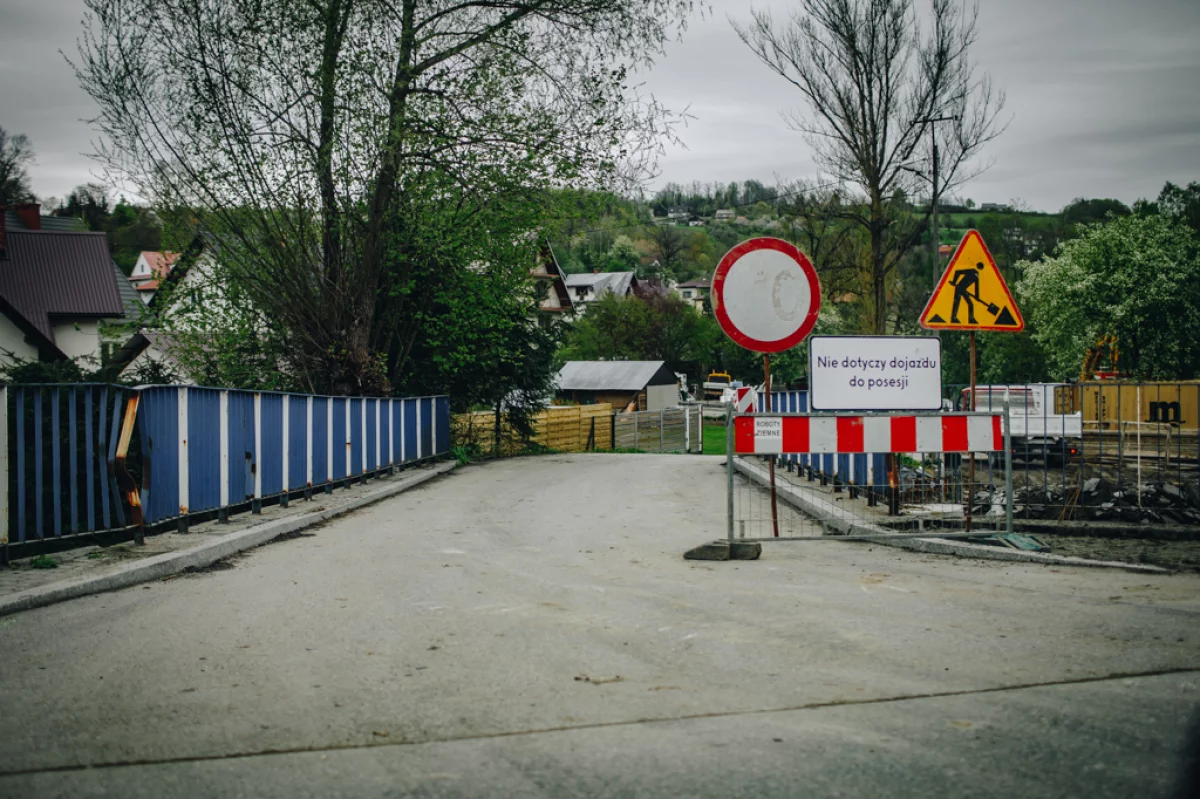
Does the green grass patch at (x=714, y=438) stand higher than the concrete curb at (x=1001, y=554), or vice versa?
the concrete curb at (x=1001, y=554)

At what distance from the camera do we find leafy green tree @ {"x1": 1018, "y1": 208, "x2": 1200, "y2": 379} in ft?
156

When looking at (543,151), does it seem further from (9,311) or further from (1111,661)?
(9,311)

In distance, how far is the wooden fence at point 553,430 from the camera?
99.2 ft

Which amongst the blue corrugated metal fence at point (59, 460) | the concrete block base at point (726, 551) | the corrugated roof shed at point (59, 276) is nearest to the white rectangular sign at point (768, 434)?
the concrete block base at point (726, 551)

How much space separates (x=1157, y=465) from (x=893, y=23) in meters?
18.5

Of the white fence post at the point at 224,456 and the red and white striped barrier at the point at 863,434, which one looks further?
the white fence post at the point at 224,456

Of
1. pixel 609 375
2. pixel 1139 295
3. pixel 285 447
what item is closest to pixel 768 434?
pixel 285 447

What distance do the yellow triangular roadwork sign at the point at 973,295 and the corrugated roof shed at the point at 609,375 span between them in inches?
2267

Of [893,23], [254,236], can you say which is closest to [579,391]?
[893,23]

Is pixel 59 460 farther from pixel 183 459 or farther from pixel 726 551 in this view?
pixel 726 551

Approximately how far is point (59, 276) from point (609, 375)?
120ft

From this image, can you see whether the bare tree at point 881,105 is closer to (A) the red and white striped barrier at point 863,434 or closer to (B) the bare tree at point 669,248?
(A) the red and white striped barrier at point 863,434

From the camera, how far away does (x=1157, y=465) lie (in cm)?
1128

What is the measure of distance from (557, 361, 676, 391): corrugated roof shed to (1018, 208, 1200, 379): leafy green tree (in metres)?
26.7
